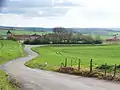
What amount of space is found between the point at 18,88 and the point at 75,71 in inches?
551

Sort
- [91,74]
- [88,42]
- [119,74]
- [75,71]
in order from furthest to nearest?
[88,42], [75,71], [91,74], [119,74]

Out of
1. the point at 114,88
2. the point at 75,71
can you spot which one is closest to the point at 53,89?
the point at 114,88

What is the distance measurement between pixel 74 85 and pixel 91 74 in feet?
24.6

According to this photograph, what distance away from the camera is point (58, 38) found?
Answer: 18325 cm

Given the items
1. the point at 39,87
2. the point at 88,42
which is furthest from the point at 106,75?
the point at 88,42

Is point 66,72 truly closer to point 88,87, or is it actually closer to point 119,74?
point 119,74

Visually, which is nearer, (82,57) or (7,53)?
(82,57)

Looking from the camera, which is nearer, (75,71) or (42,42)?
(75,71)

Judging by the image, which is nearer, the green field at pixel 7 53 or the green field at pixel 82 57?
the green field at pixel 82 57

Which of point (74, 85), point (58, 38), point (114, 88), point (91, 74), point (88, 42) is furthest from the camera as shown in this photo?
point (58, 38)

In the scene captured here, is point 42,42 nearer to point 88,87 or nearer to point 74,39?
point 74,39

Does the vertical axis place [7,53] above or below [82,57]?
below

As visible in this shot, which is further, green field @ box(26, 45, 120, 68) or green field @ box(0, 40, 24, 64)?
green field @ box(0, 40, 24, 64)

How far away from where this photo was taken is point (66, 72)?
142 feet
